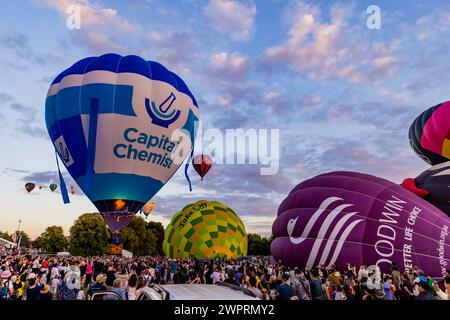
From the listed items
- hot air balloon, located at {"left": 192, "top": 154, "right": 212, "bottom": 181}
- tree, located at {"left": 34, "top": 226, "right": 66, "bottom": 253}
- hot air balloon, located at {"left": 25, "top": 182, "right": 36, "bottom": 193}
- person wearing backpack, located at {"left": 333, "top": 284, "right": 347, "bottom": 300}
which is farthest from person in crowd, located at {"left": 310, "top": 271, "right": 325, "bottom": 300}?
tree, located at {"left": 34, "top": 226, "right": 66, "bottom": 253}

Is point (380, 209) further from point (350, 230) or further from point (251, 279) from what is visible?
point (251, 279)

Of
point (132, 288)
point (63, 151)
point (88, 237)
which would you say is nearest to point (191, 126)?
point (63, 151)

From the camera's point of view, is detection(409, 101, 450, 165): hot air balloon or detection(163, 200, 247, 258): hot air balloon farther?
detection(163, 200, 247, 258): hot air balloon

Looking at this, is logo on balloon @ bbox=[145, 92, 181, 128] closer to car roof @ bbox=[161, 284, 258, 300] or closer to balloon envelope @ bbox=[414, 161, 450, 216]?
balloon envelope @ bbox=[414, 161, 450, 216]

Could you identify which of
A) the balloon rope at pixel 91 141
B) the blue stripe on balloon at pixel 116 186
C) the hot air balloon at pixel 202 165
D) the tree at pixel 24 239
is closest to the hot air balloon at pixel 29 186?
the hot air balloon at pixel 202 165

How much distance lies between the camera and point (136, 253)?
70812mm

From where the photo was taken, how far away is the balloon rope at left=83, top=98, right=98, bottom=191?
1901 cm

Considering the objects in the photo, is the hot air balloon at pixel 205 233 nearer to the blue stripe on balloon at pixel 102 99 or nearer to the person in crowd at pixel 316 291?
the blue stripe on balloon at pixel 102 99

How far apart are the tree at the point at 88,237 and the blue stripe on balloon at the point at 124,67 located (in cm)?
4321

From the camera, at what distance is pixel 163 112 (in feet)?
66.7

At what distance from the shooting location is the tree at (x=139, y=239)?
6862 cm

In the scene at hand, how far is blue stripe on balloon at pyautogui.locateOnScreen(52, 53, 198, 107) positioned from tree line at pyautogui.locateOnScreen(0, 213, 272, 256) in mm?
37025

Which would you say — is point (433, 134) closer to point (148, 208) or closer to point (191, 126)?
point (191, 126)
